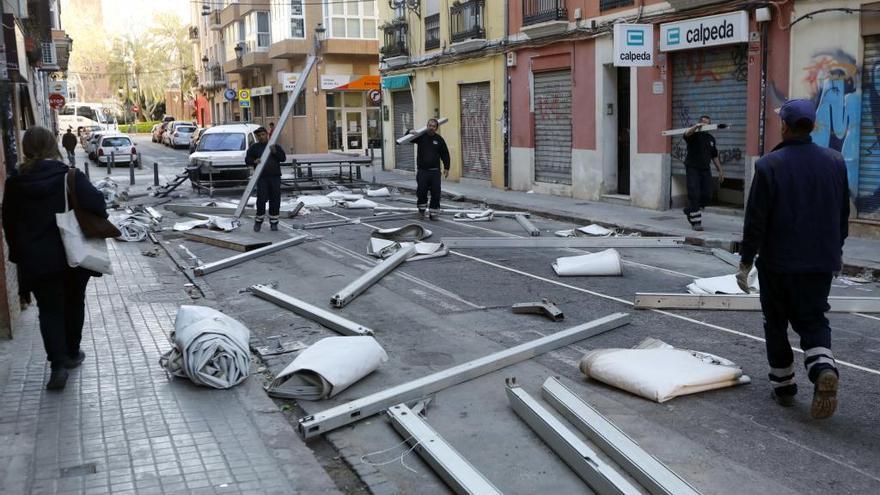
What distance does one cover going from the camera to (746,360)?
674cm

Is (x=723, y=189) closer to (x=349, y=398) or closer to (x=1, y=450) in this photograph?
(x=349, y=398)

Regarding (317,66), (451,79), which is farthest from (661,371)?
(317,66)

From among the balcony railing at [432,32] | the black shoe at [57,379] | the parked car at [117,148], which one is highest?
the balcony railing at [432,32]

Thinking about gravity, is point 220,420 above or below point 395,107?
below

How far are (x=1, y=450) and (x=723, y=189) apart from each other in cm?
1493

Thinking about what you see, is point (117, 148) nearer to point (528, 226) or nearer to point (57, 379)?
point (528, 226)

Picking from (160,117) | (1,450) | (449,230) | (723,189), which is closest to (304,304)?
(1,450)

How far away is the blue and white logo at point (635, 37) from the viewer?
1727cm

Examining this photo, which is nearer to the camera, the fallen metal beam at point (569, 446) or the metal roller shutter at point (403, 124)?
the fallen metal beam at point (569, 446)

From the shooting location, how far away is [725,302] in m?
8.52

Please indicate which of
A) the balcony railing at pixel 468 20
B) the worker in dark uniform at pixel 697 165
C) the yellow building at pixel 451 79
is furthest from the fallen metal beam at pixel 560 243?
the balcony railing at pixel 468 20

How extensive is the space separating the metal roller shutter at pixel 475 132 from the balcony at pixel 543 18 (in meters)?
3.43

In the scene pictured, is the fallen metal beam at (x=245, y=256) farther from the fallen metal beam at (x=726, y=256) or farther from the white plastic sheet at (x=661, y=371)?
the white plastic sheet at (x=661, y=371)

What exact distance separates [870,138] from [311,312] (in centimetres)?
948
